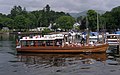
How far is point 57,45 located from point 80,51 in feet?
17.6

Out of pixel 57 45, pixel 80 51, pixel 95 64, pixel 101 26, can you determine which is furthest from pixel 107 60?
pixel 101 26

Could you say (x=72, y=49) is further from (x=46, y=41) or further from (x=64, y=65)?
(x=64, y=65)

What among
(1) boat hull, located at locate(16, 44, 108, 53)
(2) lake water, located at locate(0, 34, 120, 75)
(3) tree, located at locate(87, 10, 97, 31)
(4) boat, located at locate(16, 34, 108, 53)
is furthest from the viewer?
(3) tree, located at locate(87, 10, 97, 31)

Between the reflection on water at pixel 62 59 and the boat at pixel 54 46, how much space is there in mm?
1944

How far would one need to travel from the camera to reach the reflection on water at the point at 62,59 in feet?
174

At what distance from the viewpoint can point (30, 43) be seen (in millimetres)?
68188

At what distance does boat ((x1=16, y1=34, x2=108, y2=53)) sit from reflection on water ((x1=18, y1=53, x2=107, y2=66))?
1.94 m

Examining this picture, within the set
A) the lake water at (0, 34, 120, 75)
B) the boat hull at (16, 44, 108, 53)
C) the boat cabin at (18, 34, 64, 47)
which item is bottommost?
the lake water at (0, 34, 120, 75)

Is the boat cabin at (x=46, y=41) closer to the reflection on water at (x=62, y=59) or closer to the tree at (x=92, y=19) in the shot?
the reflection on water at (x=62, y=59)

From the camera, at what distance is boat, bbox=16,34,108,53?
6347 centimetres

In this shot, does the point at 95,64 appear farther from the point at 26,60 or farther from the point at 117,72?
the point at 26,60

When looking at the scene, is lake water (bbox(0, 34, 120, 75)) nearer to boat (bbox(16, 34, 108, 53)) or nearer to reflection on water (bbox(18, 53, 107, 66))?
reflection on water (bbox(18, 53, 107, 66))

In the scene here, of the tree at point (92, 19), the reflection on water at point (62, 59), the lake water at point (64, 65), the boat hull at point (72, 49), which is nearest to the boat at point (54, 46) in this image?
the boat hull at point (72, 49)

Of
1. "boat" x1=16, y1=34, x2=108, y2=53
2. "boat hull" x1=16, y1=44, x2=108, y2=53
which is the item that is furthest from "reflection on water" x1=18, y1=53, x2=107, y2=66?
"boat" x1=16, y1=34, x2=108, y2=53
